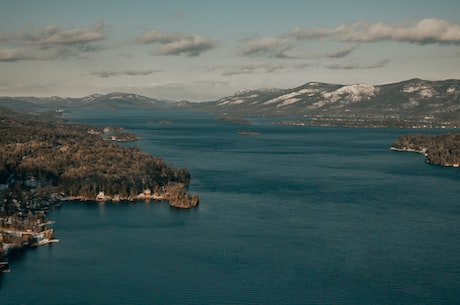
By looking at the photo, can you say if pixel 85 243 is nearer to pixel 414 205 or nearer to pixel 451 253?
pixel 451 253

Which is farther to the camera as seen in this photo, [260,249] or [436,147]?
[436,147]


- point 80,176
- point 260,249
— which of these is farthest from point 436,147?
point 260,249

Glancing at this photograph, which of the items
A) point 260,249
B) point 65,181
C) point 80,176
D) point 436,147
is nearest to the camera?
point 260,249

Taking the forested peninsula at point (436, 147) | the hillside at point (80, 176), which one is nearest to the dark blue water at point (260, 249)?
the hillside at point (80, 176)

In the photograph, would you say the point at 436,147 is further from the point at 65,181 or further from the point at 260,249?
the point at 260,249

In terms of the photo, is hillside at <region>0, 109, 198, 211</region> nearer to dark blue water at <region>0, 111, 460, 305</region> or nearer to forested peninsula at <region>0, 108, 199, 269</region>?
forested peninsula at <region>0, 108, 199, 269</region>

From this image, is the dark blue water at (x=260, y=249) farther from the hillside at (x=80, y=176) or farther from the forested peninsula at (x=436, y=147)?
the forested peninsula at (x=436, y=147)
